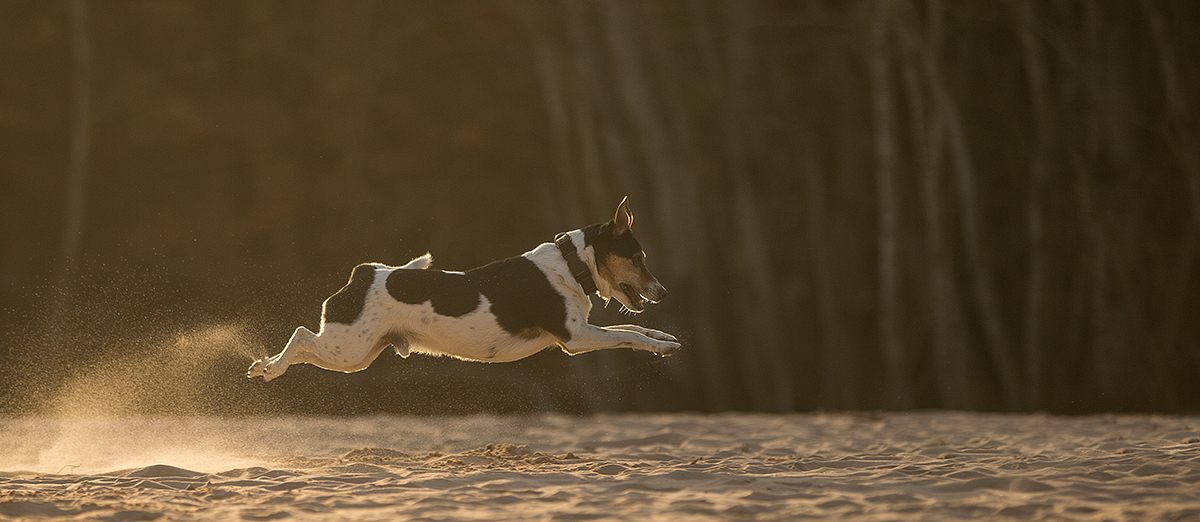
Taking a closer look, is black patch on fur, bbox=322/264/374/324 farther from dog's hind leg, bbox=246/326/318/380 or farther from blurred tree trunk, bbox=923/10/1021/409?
blurred tree trunk, bbox=923/10/1021/409

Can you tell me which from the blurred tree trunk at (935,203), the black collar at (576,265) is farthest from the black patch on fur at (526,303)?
the blurred tree trunk at (935,203)

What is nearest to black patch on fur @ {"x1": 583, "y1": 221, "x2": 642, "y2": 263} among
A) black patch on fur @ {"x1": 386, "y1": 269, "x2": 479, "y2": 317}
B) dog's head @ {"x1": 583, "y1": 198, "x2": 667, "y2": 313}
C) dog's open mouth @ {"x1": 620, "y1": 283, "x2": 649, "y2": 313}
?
dog's head @ {"x1": 583, "y1": 198, "x2": 667, "y2": 313}

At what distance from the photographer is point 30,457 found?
8.62m

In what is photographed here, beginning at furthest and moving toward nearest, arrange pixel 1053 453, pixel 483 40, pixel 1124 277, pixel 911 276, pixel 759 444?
Answer: pixel 483 40 < pixel 911 276 < pixel 1124 277 < pixel 759 444 < pixel 1053 453

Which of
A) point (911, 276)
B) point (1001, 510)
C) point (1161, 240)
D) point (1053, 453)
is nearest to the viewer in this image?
point (1001, 510)

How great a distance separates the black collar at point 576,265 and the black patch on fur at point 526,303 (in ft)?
0.59

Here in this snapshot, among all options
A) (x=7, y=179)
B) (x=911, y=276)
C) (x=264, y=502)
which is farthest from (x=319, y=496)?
(x=7, y=179)

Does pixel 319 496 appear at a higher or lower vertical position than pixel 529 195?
lower

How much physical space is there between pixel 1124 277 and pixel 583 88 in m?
8.01

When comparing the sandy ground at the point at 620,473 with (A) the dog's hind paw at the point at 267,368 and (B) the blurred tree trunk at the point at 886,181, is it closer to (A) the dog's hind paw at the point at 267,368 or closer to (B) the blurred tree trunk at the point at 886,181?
(A) the dog's hind paw at the point at 267,368

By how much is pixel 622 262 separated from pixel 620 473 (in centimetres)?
133

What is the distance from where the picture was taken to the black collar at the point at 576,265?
24.2 ft

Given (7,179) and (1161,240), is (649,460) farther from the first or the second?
(7,179)

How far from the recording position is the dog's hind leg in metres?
7.38
